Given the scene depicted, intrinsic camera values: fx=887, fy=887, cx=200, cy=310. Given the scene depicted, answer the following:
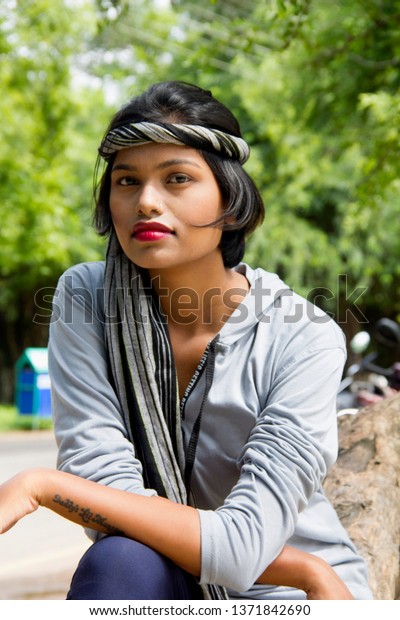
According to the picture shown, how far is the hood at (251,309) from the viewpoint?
211 centimetres

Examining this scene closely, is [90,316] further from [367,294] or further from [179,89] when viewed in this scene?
[367,294]

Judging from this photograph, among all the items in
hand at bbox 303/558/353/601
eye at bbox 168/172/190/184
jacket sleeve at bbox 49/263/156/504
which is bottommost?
hand at bbox 303/558/353/601

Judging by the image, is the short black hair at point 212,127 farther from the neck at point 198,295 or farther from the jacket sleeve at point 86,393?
the jacket sleeve at point 86,393

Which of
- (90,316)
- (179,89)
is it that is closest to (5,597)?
(90,316)

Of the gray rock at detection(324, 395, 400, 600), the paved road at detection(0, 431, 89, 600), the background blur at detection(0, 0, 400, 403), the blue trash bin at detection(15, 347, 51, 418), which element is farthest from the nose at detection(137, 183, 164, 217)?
the blue trash bin at detection(15, 347, 51, 418)

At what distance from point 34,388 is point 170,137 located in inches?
486

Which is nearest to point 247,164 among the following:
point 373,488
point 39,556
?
point 39,556

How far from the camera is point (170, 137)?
2.04 m

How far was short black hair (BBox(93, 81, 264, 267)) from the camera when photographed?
211 cm

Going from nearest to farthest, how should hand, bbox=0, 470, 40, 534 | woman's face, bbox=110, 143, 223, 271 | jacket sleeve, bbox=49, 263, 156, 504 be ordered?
hand, bbox=0, 470, 40, 534 < jacket sleeve, bbox=49, 263, 156, 504 < woman's face, bbox=110, 143, 223, 271

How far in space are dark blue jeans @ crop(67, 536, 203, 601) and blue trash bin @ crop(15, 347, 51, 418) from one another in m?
12.3

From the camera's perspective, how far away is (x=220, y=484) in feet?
6.82

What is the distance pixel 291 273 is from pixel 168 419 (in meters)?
13.9

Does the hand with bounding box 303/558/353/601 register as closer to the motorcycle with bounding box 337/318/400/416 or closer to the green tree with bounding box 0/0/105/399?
the motorcycle with bounding box 337/318/400/416
